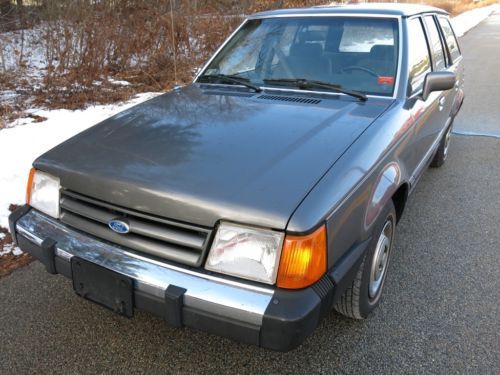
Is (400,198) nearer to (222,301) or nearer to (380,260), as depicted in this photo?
(380,260)

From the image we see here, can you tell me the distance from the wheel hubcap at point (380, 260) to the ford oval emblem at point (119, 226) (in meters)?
1.26

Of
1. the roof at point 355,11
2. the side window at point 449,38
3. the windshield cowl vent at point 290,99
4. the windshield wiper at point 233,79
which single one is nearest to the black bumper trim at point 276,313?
the windshield cowl vent at point 290,99

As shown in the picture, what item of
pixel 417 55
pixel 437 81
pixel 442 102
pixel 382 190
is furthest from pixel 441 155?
pixel 382 190

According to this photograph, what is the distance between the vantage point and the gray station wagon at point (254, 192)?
1.69 metres

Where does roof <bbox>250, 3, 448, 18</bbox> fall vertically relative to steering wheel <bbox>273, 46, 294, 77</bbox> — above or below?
above

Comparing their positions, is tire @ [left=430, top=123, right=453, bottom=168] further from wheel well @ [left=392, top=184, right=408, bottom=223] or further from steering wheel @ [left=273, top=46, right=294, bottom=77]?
steering wheel @ [left=273, top=46, right=294, bottom=77]

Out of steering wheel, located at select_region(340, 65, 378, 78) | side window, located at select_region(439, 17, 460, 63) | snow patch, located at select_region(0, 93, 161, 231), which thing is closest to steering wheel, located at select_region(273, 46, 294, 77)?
steering wheel, located at select_region(340, 65, 378, 78)

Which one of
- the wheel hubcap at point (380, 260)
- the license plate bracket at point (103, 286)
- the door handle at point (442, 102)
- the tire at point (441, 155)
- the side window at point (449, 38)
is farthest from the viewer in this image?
the tire at point (441, 155)

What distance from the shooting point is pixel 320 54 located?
9.95 feet

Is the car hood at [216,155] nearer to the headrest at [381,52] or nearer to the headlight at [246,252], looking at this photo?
the headlight at [246,252]

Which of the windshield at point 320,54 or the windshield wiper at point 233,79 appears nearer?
the windshield at point 320,54

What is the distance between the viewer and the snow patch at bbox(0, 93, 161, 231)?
3.74 metres

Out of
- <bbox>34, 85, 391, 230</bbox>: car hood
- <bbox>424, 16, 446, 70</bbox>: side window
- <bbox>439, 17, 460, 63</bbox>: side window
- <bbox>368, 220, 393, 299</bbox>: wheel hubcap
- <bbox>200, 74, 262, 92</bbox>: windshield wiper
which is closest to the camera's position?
<bbox>34, 85, 391, 230</bbox>: car hood

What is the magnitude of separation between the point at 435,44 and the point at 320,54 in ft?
4.31
